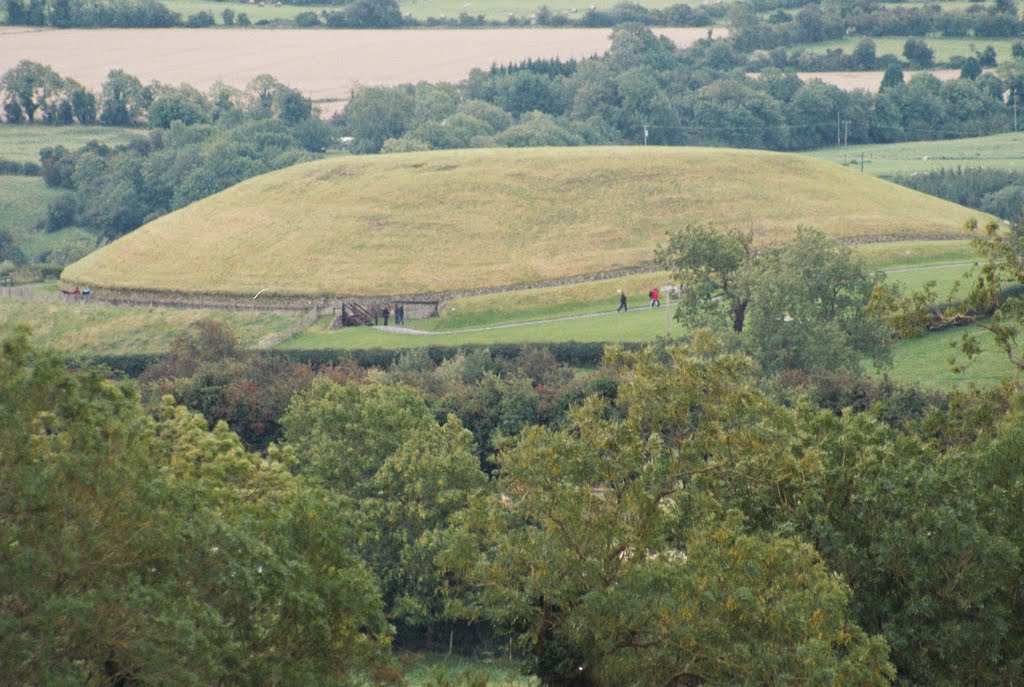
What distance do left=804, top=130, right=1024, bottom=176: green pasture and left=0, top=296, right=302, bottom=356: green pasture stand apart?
76.0 metres

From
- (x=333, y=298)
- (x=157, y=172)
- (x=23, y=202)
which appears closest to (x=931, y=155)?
(x=157, y=172)

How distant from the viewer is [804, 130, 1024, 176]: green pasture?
551 ft

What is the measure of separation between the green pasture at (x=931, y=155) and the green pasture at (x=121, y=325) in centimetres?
7598

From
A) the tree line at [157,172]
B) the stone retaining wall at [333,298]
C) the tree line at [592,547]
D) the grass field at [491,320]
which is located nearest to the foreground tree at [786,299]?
the grass field at [491,320]

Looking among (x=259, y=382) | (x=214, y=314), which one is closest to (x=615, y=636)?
(x=259, y=382)

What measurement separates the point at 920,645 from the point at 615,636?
675cm

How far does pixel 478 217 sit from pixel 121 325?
1085 inches

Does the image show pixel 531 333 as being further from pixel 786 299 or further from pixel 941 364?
pixel 941 364

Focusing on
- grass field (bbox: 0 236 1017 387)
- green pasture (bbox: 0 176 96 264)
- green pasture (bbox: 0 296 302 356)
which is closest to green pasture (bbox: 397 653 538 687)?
Result: grass field (bbox: 0 236 1017 387)

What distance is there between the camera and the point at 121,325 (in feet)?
360

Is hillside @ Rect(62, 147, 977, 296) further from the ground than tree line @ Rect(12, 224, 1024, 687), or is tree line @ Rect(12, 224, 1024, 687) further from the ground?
tree line @ Rect(12, 224, 1024, 687)

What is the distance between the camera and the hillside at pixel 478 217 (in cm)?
11512

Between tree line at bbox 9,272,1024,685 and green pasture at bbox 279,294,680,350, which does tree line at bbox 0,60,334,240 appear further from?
tree line at bbox 9,272,1024,685

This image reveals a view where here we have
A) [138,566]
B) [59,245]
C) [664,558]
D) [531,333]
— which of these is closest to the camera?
[138,566]
